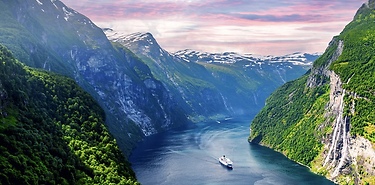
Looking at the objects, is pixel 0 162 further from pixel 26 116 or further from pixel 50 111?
pixel 50 111

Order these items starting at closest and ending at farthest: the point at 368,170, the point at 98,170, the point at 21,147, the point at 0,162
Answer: the point at 0,162, the point at 21,147, the point at 98,170, the point at 368,170

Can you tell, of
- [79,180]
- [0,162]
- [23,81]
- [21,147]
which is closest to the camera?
[0,162]

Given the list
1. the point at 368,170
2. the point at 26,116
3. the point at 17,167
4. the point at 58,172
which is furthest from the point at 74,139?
the point at 368,170

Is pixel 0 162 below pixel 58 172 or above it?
above

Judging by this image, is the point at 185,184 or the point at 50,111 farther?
the point at 185,184

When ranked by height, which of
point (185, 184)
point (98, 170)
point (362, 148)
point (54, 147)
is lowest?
point (185, 184)

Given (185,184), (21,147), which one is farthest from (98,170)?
(185,184)

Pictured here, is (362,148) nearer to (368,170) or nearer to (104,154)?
(368,170)
